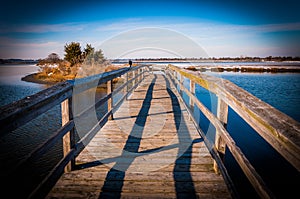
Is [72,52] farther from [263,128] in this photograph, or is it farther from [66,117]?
[263,128]

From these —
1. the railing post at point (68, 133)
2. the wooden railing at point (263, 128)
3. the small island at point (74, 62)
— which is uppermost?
the small island at point (74, 62)

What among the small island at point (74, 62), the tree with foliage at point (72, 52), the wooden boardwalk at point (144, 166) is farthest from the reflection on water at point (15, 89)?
the wooden boardwalk at point (144, 166)

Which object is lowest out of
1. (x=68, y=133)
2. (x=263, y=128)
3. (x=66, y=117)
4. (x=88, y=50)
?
(x=68, y=133)

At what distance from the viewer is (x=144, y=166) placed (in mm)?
2811

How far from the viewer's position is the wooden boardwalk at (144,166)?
2260mm

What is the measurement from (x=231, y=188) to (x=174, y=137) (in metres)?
1.92

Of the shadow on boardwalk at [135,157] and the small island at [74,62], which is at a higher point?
the small island at [74,62]

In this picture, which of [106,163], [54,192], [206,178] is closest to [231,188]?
[206,178]

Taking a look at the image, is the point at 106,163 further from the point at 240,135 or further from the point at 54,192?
the point at 240,135

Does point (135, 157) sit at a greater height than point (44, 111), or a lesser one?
lesser

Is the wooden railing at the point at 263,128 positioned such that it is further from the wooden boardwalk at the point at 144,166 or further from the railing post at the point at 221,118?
the wooden boardwalk at the point at 144,166

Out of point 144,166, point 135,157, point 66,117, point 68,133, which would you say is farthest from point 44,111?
point 135,157

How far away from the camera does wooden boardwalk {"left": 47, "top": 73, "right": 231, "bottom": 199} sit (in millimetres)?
2260

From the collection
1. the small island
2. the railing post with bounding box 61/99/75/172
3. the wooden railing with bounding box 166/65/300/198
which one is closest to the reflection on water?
the small island
